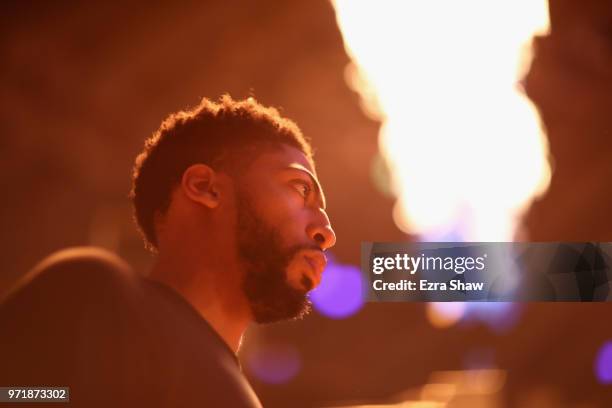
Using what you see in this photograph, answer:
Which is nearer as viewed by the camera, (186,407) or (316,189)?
(186,407)

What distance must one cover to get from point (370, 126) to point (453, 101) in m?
0.78

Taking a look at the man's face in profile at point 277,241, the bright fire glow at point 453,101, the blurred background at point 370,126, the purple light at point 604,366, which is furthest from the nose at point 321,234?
the purple light at point 604,366

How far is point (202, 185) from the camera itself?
1.50 m

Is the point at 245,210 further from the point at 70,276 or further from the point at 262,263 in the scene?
the point at 70,276

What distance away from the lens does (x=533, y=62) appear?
4.28 meters

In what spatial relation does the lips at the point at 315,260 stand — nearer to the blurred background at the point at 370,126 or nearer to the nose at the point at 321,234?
the nose at the point at 321,234

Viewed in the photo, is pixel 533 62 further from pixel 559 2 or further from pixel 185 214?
pixel 185 214

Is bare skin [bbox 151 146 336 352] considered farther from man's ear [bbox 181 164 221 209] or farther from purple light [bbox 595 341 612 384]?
purple light [bbox 595 341 612 384]

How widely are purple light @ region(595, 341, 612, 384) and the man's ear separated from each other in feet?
16.2

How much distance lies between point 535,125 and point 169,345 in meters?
3.92

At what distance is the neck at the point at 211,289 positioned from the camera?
1402mm

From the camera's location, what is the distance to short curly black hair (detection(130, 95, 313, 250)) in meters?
1.57

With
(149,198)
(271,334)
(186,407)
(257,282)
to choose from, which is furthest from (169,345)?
(271,334)

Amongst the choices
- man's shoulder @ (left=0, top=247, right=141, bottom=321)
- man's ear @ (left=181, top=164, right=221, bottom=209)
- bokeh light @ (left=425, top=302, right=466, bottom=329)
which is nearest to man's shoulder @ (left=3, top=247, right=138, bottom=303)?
man's shoulder @ (left=0, top=247, right=141, bottom=321)
